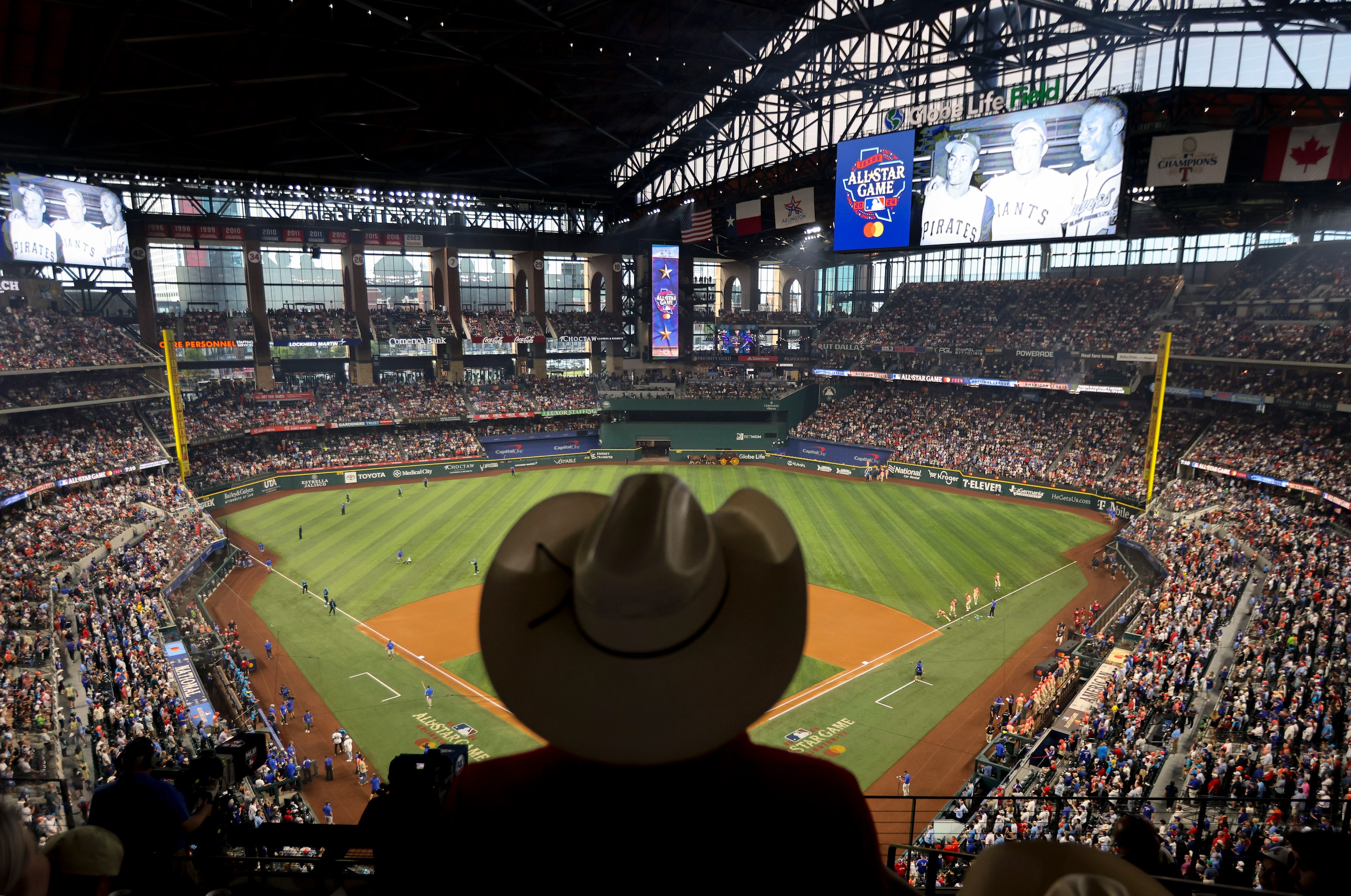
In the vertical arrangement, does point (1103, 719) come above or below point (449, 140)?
below

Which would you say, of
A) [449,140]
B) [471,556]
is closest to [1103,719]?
[471,556]

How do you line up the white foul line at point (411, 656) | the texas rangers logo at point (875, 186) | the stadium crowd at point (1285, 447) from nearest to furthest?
the white foul line at point (411, 656) < the stadium crowd at point (1285, 447) < the texas rangers logo at point (875, 186)

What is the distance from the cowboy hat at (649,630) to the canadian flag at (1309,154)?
35766 millimetres

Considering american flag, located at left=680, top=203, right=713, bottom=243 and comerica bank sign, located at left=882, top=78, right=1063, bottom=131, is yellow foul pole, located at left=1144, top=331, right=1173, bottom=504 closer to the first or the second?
comerica bank sign, located at left=882, top=78, right=1063, bottom=131

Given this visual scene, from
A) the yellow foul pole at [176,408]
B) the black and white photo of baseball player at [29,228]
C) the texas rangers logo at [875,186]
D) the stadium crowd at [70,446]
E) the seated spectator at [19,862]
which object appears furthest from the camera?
the yellow foul pole at [176,408]

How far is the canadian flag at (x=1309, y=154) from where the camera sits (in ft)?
87.7

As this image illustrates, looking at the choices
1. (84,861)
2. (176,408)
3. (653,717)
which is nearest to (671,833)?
(653,717)

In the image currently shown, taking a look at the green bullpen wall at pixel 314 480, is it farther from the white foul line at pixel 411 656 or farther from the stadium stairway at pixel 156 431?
the white foul line at pixel 411 656

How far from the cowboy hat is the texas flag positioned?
4192cm

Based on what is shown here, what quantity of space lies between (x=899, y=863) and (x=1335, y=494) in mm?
25437

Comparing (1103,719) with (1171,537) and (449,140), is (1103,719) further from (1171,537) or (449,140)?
(449,140)

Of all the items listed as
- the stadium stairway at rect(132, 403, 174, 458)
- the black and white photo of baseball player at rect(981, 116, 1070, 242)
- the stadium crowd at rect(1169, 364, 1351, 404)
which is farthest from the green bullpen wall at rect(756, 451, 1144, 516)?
the stadium stairway at rect(132, 403, 174, 458)

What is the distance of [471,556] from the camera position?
33500mm

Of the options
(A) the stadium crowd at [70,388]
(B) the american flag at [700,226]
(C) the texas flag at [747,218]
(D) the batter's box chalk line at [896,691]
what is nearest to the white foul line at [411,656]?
(D) the batter's box chalk line at [896,691]
